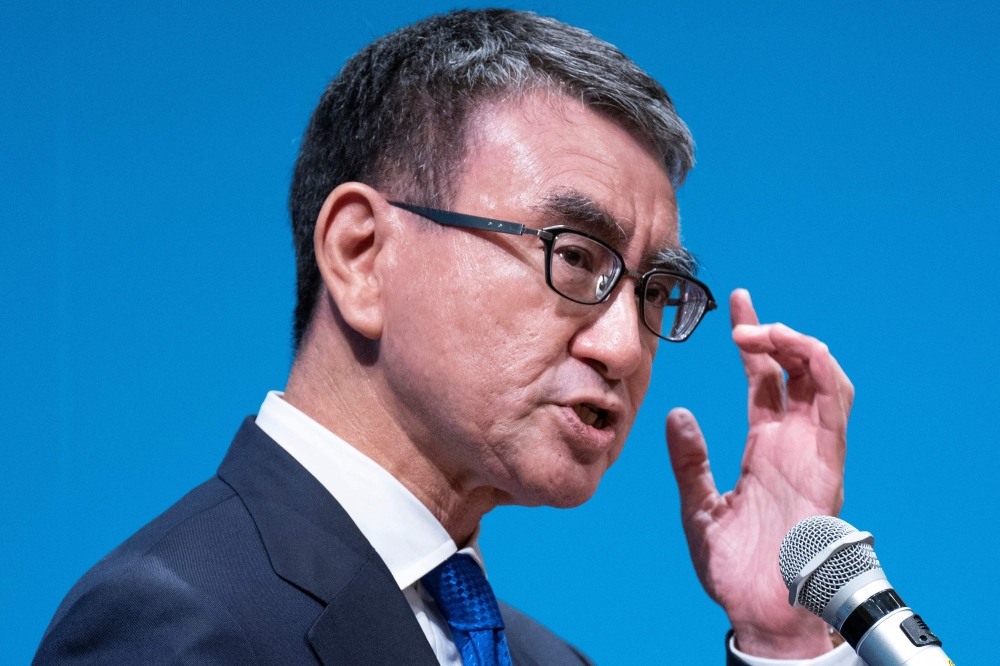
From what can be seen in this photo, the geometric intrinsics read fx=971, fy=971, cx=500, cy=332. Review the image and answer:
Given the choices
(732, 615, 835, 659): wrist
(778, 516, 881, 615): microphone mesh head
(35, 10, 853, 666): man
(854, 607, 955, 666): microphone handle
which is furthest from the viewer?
(732, 615, 835, 659): wrist

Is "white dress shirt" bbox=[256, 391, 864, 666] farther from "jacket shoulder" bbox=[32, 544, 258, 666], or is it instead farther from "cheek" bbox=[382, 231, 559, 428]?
"jacket shoulder" bbox=[32, 544, 258, 666]

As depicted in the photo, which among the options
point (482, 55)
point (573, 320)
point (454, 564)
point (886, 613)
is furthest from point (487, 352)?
point (886, 613)

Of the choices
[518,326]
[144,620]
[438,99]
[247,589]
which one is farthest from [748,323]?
[144,620]

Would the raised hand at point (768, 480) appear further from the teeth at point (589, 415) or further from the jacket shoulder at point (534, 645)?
the teeth at point (589, 415)

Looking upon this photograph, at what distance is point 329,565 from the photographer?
1.43m

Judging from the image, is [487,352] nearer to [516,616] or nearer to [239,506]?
[239,506]

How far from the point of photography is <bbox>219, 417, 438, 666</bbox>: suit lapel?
1.36m

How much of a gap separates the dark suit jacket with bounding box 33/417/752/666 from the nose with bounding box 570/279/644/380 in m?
0.46

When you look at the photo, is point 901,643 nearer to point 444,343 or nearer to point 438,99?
point 444,343

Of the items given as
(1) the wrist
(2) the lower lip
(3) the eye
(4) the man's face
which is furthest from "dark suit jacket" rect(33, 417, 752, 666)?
(1) the wrist

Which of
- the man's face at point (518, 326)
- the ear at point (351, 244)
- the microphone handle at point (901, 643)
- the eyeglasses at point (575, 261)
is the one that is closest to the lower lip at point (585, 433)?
the man's face at point (518, 326)

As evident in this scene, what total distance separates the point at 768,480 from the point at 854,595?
29.1 inches

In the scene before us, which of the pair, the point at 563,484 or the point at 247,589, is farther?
the point at 563,484

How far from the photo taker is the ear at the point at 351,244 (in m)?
1.62
